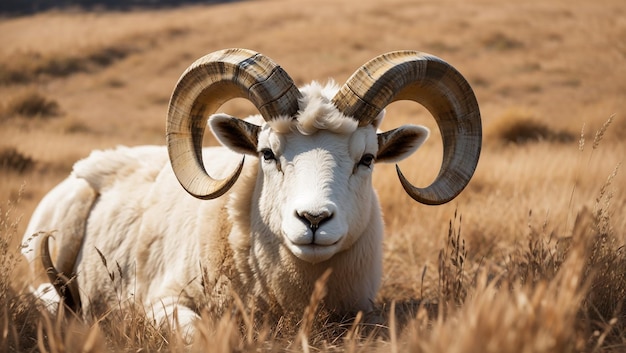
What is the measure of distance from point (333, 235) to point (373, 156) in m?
0.92

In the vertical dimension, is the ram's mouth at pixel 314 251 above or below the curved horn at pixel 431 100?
below

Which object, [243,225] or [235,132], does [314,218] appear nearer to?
[243,225]

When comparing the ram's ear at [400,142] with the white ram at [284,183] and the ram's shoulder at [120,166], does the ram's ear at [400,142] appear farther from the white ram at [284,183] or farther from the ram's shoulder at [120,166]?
the ram's shoulder at [120,166]

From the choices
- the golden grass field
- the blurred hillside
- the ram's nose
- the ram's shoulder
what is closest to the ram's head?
the ram's nose

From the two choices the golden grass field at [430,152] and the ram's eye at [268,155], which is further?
the ram's eye at [268,155]

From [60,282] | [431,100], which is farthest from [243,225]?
[60,282]

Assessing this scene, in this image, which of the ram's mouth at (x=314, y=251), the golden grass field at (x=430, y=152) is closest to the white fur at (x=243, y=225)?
the ram's mouth at (x=314, y=251)

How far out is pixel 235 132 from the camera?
4840 millimetres

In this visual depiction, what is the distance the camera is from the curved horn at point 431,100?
14.6ft

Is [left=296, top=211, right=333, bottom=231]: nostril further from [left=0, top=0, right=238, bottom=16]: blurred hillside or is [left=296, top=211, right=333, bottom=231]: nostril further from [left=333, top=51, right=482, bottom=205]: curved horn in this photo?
[left=0, top=0, right=238, bottom=16]: blurred hillside

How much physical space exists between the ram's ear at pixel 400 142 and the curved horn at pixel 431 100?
8.9 inches

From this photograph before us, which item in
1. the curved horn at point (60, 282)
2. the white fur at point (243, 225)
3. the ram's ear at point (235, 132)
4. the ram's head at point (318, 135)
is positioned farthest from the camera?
the curved horn at point (60, 282)

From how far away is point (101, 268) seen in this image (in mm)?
5902

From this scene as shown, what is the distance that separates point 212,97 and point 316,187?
4.48 ft
